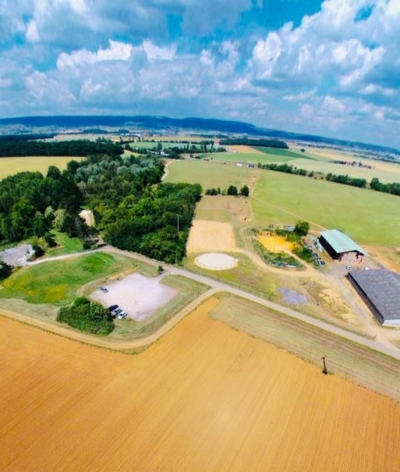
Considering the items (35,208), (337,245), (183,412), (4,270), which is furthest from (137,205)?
(183,412)

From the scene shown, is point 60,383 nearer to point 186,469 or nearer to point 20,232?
point 186,469

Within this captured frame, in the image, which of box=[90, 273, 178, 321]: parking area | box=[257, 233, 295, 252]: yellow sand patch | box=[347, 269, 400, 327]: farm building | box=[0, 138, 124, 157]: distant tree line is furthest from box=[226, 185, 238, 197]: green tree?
box=[0, 138, 124, 157]: distant tree line

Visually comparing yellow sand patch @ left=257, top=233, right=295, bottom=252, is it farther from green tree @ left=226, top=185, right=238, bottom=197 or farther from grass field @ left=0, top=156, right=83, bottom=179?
grass field @ left=0, top=156, right=83, bottom=179

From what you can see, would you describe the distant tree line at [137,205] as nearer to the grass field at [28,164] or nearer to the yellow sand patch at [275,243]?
the grass field at [28,164]

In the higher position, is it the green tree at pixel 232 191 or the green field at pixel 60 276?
the green tree at pixel 232 191

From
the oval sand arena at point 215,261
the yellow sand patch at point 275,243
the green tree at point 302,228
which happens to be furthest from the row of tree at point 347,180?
the oval sand arena at point 215,261

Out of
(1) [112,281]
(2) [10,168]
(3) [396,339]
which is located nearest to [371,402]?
(3) [396,339]

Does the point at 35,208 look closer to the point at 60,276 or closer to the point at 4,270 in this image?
the point at 4,270
